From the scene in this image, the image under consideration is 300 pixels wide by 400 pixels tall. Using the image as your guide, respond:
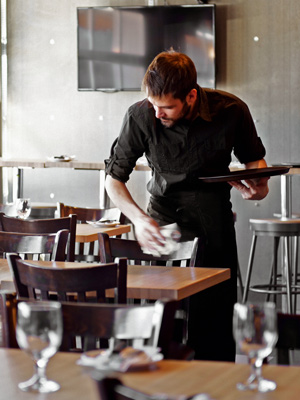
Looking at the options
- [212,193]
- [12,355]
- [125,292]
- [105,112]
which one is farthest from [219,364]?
[105,112]

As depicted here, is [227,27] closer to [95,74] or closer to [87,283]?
[95,74]

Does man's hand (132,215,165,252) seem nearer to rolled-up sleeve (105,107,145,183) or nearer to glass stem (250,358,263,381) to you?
rolled-up sleeve (105,107,145,183)

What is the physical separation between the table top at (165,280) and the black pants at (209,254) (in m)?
0.20

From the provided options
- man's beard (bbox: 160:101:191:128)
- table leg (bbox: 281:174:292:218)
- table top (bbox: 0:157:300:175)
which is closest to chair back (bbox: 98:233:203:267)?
man's beard (bbox: 160:101:191:128)

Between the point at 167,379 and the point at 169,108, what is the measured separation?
5.20 ft

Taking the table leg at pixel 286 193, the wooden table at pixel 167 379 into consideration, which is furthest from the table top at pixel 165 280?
the table leg at pixel 286 193

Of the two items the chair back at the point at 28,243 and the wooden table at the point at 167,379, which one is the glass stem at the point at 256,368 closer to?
the wooden table at the point at 167,379

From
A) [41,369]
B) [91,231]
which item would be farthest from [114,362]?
[91,231]

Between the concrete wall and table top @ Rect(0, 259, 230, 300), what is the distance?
3.97 metres

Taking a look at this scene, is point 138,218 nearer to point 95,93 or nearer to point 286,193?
point 286,193

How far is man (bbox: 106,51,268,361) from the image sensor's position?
3.10m

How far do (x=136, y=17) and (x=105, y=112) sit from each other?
0.95m

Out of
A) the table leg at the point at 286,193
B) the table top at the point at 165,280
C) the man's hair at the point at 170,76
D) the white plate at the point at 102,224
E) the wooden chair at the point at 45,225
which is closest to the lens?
the table top at the point at 165,280

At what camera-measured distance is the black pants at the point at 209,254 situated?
3.11 m
